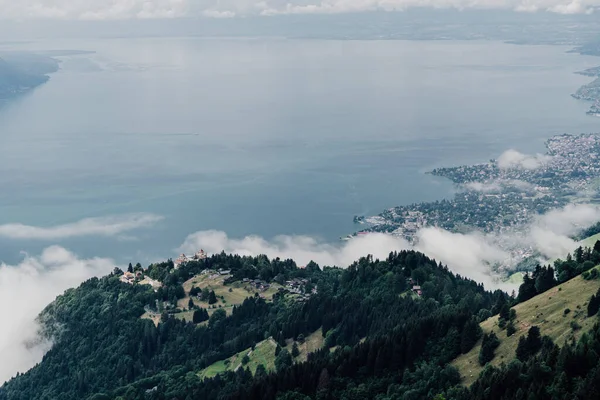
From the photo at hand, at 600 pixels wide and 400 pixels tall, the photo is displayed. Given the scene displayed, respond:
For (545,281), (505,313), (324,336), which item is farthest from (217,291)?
(505,313)

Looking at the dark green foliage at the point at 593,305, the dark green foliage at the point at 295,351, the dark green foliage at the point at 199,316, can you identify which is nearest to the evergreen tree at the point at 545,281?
the dark green foliage at the point at 593,305

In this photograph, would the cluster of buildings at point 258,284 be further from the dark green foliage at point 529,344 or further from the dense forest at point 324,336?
the dark green foliage at point 529,344

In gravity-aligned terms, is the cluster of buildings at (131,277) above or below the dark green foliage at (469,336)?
below

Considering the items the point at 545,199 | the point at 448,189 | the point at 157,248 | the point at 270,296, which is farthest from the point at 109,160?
the point at 270,296

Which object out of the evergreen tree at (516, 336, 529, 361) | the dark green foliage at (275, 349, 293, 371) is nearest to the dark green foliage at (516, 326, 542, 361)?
the evergreen tree at (516, 336, 529, 361)

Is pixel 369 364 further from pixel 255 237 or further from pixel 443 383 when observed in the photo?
pixel 255 237

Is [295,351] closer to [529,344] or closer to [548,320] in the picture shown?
[548,320]
